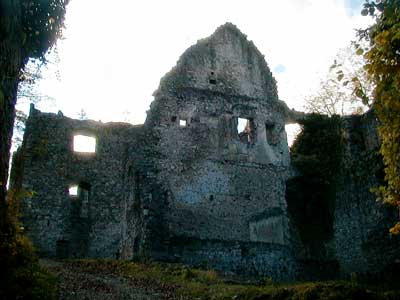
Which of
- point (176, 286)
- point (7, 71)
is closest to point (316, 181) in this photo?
point (176, 286)

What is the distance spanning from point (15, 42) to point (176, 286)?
23.3 ft

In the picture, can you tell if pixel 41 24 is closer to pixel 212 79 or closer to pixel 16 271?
pixel 16 271

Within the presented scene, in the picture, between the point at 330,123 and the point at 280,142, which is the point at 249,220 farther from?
the point at 330,123

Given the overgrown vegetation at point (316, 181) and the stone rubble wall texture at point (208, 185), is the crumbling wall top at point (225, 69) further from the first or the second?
the overgrown vegetation at point (316, 181)

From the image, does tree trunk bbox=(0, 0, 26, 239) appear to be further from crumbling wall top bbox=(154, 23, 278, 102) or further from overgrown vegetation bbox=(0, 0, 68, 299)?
crumbling wall top bbox=(154, 23, 278, 102)

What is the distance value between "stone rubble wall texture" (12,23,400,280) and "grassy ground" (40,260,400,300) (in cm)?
253

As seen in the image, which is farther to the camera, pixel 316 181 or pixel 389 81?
pixel 316 181

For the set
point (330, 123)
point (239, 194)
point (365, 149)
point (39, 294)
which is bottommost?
point (39, 294)

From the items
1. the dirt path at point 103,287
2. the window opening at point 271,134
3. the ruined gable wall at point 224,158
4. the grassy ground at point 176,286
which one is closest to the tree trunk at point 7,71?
the dirt path at point 103,287

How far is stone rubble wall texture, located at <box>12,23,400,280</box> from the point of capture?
17.0 meters

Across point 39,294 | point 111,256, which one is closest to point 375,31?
point 39,294

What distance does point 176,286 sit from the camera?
455 inches

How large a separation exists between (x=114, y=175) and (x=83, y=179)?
5.78 feet

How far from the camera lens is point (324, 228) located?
19.5m
